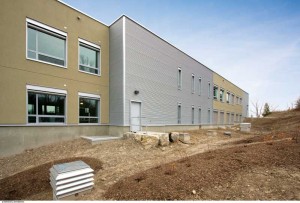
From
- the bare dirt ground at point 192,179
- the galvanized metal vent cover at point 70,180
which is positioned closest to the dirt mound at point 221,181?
the bare dirt ground at point 192,179

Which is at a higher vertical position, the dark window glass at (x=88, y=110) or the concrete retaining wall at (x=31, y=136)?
the dark window glass at (x=88, y=110)

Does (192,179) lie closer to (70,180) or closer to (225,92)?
(70,180)

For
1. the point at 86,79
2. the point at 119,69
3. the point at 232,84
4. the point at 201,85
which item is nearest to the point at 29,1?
the point at 86,79

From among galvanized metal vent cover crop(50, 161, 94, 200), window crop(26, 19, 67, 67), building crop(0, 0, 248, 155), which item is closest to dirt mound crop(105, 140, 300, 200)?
galvanized metal vent cover crop(50, 161, 94, 200)

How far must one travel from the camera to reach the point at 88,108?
13.3 m

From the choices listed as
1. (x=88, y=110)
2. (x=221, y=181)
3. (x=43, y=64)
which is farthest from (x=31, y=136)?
(x=221, y=181)

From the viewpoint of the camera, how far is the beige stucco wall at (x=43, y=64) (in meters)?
9.52

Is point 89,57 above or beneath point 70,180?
above

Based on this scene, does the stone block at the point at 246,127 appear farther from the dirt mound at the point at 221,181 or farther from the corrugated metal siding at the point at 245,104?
the corrugated metal siding at the point at 245,104

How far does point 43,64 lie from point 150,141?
8346 millimetres

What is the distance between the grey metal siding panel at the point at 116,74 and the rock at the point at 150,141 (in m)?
3.10

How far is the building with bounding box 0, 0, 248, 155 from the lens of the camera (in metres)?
9.77

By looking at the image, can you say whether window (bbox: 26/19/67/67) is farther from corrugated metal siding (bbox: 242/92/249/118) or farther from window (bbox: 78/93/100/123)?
corrugated metal siding (bbox: 242/92/249/118)

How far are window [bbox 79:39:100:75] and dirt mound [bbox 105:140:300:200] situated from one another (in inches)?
404
